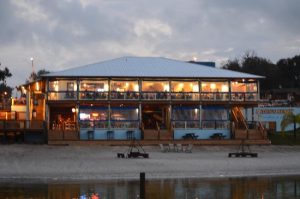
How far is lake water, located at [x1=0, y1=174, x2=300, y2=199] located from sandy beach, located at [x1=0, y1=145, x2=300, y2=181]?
2687 mm

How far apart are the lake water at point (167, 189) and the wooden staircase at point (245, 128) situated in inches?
1073

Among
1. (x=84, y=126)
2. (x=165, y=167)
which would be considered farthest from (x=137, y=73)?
(x=165, y=167)

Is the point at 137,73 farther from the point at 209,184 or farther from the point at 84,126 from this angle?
the point at 209,184

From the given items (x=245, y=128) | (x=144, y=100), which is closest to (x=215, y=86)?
(x=245, y=128)

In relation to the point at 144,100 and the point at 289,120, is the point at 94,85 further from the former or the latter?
the point at 289,120

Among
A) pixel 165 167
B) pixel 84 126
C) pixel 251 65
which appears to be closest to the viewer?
pixel 165 167

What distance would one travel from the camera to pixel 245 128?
59.1m

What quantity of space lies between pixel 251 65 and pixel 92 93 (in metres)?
72.5

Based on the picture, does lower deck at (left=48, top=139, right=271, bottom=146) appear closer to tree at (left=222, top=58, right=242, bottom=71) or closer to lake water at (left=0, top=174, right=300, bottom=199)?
lake water at (left=0, top=174, right=300, bottom=199)

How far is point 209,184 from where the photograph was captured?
27141 millimetres

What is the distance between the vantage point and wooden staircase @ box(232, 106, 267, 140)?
186 ft

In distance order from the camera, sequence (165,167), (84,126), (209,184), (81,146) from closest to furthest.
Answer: (209,184), (165,167), (81,146), (84,126)

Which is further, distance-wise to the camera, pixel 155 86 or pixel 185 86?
pixel 185 86

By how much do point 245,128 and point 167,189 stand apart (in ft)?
115
